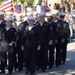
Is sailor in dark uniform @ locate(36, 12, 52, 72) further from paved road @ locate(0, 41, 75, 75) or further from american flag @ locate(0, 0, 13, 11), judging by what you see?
american flag @ locate(0, 0, 13, 11)

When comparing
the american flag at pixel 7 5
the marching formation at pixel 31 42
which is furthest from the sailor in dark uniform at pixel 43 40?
the american flag at pixel 7 5

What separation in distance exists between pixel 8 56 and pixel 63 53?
305cm

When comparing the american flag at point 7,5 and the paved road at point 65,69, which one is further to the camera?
the american flag at point 7,5

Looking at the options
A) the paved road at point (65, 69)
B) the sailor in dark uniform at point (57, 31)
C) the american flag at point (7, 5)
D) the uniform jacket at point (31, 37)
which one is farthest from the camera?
the american flag at point (7, 5)

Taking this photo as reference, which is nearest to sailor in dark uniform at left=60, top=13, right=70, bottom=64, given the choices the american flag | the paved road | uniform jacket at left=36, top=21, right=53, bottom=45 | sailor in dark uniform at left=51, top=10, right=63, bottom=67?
sailor in dark uniform at left=51, top=10, right=63, bottom=67

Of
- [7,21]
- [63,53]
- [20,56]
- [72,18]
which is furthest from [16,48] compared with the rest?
[72,18]

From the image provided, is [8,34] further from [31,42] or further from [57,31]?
[57,31]

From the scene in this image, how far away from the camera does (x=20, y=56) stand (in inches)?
529

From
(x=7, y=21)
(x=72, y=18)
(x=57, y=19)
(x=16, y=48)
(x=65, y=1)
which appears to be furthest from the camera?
(x=65, y=1)

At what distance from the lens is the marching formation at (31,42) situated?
40.5ft

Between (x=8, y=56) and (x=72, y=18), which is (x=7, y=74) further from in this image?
(x=72, y=18)

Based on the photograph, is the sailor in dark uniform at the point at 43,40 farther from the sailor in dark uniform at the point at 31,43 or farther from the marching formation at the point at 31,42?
the sailor in dark uniform at the point at 31,43

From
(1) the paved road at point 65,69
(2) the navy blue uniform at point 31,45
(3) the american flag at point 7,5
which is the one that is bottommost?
(1) the paved road at point 65,69

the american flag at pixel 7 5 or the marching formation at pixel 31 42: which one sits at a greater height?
the american flag at pixel 7 5
